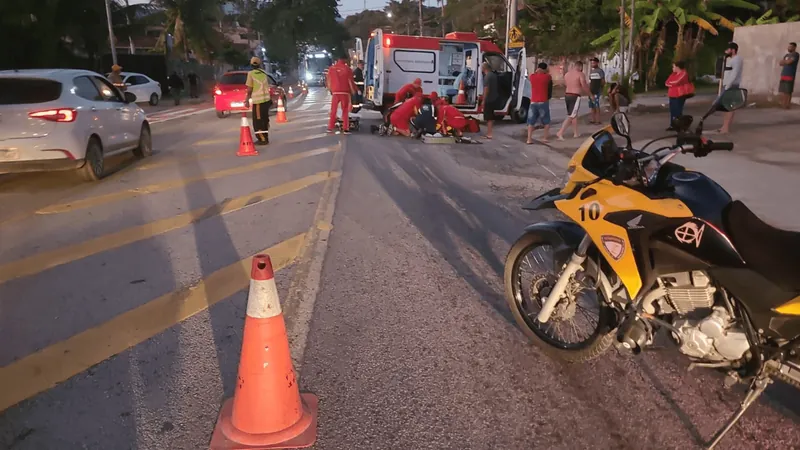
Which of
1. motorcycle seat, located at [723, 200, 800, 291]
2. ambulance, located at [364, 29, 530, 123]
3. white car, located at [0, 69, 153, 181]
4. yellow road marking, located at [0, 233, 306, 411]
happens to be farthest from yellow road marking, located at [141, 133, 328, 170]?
motorcycle seat, located at [723, 200, 800, 291]

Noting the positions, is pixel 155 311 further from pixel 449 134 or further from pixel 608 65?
pixel 608 65

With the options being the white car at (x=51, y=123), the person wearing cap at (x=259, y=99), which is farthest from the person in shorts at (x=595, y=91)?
the white car at (x=51, y=123)

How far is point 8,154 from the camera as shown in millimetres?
8359

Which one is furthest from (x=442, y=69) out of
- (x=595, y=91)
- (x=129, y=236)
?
(x=129, y=236)

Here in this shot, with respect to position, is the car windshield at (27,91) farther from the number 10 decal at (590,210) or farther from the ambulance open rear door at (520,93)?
the ambulance open rear door at (520,93)

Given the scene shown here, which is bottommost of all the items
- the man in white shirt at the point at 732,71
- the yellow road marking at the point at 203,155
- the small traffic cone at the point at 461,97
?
the yellow road marking at the point at 203,155

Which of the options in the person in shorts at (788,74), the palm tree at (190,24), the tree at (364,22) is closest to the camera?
the person in shorts at (788,74)

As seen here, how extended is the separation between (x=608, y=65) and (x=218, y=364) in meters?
33.7

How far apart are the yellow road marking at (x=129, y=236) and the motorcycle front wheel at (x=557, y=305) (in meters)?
4.03

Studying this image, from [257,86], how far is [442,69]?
7.43 metres

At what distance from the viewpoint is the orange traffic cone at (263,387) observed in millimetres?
2939

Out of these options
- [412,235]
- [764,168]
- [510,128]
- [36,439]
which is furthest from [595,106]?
[36,439]

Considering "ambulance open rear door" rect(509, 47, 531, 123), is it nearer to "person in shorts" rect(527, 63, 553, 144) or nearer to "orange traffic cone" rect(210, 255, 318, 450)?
"person in shorts" rect(527, 63, 553, 144)

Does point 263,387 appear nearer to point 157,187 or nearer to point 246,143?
point 157,187
